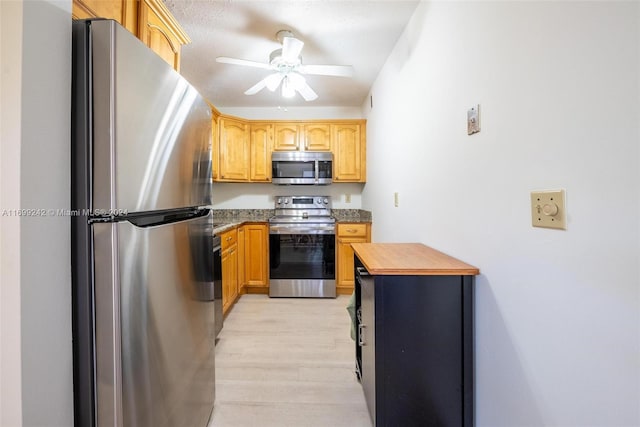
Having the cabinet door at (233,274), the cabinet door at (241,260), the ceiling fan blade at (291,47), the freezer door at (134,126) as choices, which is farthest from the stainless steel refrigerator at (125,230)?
the cabinet door at (241,260)

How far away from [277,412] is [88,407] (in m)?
1.02

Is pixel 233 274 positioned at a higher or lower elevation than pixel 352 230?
lower

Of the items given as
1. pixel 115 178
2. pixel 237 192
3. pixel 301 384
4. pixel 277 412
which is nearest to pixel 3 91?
pixel 115 178

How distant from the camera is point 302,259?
10.7ft

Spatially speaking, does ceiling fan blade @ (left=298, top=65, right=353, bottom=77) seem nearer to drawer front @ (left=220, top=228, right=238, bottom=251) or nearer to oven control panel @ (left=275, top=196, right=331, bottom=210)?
drawer front @ (left=220, top=228, right=238, bottom=251)

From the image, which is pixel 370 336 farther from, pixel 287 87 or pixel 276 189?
pixel 276 189

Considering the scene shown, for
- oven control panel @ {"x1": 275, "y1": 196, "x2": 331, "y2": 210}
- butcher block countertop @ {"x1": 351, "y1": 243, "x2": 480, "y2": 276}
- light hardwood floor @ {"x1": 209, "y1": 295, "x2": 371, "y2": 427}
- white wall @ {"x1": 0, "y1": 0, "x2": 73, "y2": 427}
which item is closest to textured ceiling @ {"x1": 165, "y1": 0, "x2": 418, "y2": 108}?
white wall @ {"x1": 0, "y1": 0, "x2": 73, "y2": 427}

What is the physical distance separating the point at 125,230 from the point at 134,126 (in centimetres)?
31

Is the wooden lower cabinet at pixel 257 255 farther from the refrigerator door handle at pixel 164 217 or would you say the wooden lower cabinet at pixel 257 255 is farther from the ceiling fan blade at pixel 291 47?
the refrigerator door handle at pixel 164 217

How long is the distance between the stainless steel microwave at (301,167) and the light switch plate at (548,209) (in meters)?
2.73

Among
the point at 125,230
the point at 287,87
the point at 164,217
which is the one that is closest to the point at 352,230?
the point at 287,87

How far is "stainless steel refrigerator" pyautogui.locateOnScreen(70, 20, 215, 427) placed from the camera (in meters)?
0.77

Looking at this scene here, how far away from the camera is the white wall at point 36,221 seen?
0.64 m

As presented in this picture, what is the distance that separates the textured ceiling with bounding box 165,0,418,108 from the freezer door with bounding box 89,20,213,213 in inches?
43.2
